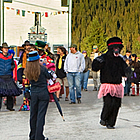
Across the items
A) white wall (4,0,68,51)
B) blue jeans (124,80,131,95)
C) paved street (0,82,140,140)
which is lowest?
paved street (0,82,140,140)

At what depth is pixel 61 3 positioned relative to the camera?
→ 35.7 metres

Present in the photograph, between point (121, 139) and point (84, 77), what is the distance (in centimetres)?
1325

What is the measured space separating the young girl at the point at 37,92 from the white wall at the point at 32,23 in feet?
88.8

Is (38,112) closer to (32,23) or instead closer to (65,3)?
(32,23)

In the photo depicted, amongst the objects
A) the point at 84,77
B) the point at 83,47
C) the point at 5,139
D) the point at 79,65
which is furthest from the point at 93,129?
the point at 83,47

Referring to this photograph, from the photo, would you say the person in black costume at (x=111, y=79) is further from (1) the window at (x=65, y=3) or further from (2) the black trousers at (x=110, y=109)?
(1) the window at (x=65, y=3)

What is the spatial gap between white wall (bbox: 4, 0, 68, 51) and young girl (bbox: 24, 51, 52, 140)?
88.8ft

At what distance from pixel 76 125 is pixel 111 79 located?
118 centimetres

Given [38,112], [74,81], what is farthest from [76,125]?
[74,81]

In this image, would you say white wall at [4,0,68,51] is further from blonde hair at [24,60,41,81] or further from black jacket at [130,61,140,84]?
blonde hair at [24,60,41,81]

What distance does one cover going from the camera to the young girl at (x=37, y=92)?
7.91 metres

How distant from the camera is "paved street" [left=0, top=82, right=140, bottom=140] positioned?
875 centimetres

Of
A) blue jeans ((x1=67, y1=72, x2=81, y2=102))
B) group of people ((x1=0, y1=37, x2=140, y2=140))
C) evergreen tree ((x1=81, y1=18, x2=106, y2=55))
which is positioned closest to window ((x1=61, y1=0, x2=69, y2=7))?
blue jeans ((x1=67, y1=72, x2=81, y2=102))

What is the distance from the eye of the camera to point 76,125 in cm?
1014
